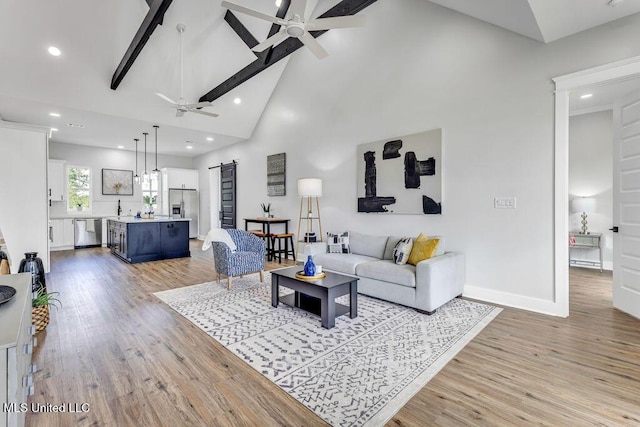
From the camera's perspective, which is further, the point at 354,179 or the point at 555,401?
the point at 354,179

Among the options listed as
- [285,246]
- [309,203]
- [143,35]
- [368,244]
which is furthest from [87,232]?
[368,244]

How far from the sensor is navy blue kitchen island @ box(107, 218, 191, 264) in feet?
19.9

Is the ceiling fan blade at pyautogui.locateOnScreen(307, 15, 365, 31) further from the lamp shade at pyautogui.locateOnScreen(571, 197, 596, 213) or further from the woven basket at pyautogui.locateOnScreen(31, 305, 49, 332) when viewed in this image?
the lamp shade at pyautogui.locateOnScreen(571, 197, 596, 213)

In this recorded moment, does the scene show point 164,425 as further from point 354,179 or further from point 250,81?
point 250,81

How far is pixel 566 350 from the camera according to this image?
Answer: 2506mm

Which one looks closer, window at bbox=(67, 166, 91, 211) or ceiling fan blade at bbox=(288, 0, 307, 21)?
ceiling fan blade at bbox=(288, 0, 307, 21)

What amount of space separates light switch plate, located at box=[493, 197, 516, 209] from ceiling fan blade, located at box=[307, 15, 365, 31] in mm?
2522

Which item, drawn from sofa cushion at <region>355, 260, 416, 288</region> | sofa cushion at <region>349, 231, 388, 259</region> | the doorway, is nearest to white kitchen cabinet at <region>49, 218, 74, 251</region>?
sofa cushion at <region>349, 231, 388, 259</region>

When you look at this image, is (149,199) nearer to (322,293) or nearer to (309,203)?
(309,203)

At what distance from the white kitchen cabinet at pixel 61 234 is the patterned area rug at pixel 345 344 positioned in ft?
20.6

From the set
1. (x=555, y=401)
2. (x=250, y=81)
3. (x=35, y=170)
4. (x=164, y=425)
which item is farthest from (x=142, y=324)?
(x=250, y=81)

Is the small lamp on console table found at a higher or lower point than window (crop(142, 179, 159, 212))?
lower

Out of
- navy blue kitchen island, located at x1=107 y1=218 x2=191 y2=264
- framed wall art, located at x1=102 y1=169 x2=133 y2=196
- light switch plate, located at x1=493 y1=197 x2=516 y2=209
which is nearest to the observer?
light switch plate, located at x1=493 y1=197 x2=516 y2=209

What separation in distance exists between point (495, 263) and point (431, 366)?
2023mm
